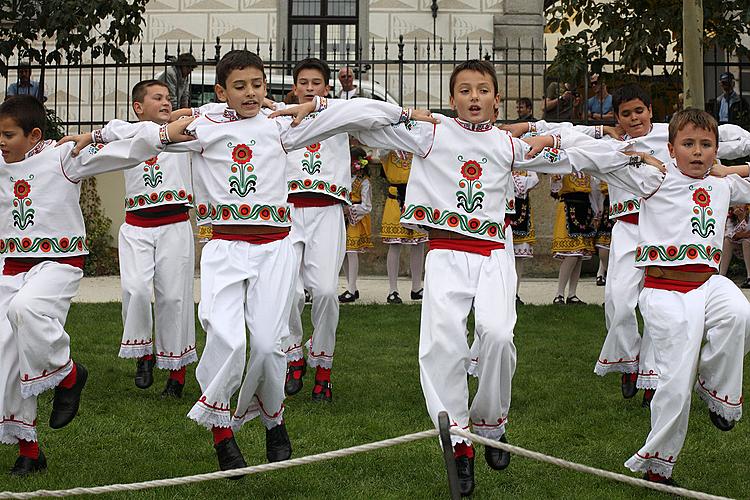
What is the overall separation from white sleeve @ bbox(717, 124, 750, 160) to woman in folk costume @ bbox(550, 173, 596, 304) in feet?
13.9

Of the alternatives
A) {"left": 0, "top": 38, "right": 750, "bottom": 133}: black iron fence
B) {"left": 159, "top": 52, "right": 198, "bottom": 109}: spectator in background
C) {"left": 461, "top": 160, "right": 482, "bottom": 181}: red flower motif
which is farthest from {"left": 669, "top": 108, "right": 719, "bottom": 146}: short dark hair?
{"left": 0, "top": 38, "right": 750, "bottom": 133}: black iron fence

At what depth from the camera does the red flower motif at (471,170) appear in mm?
6461

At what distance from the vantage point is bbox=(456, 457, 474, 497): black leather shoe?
6.11 m

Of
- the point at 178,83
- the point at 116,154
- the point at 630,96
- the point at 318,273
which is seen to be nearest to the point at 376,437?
the point at 318,273

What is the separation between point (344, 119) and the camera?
21.2 ft

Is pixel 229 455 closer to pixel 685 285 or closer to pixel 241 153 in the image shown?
pixel 241 153

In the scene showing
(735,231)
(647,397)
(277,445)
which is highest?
(735,231)

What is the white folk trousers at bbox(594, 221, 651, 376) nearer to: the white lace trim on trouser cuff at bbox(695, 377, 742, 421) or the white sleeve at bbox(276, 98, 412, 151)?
the white lace trim on trouser cuff at bbox(695, 377, 742, 421)

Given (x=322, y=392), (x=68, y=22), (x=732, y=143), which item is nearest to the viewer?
(x=732, y=143)

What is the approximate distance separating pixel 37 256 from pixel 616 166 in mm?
3056

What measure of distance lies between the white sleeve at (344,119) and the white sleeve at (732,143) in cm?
259

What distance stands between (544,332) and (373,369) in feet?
7.19

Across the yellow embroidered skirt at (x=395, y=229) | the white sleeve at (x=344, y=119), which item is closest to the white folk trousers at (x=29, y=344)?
the white sleeve at (x=344, y=119)

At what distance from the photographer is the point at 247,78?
662 centimetres
